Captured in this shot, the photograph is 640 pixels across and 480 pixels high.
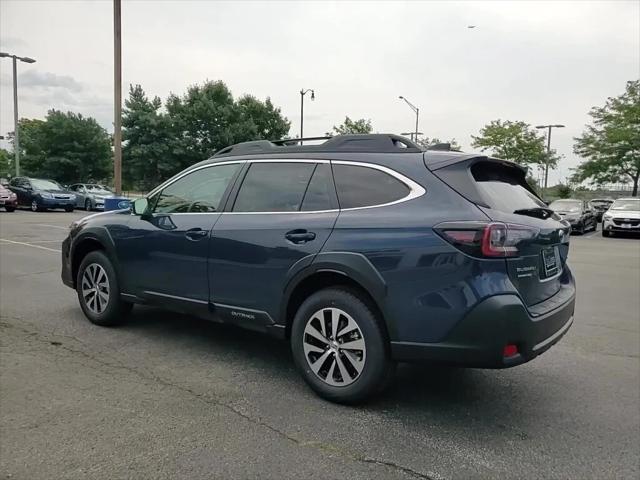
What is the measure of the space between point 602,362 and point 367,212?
288cm

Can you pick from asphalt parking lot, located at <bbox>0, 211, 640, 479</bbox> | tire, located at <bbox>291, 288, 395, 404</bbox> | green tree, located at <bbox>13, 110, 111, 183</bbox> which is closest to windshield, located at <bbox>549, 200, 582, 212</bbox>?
asphalt parking lot, located at <bbox>0, 211, 640, 479</bbox>

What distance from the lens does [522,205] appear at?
11.6ft

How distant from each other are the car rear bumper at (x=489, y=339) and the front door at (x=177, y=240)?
187 cm

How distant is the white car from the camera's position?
19562mm

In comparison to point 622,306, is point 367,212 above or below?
above

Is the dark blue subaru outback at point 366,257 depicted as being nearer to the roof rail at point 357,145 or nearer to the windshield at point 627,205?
the roof rail at point 357,145

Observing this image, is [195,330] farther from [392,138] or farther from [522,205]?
[522,205]

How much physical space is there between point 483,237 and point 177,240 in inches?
100

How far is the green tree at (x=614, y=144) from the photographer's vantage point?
120 feet

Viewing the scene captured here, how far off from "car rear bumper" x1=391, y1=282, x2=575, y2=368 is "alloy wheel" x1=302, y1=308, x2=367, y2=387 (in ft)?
1.04

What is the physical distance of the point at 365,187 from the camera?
352 centimetres

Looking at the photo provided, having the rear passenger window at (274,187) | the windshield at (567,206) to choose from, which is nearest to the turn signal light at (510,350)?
the rear passenger window at (274,187)

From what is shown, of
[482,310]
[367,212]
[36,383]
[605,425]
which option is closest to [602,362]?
[605,425]

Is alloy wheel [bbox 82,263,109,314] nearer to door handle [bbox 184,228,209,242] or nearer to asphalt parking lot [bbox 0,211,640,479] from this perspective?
asphalt parking lot [bbox 0,211,640,479]
